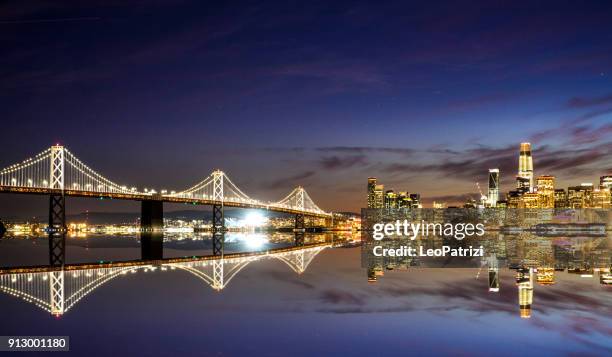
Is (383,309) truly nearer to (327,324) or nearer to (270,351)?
(327,324)

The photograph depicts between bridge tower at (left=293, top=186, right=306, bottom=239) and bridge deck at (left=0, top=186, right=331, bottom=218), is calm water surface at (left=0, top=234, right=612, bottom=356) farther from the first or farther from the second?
bridge tower at (left=293, top=186, right=306, bottom=239)

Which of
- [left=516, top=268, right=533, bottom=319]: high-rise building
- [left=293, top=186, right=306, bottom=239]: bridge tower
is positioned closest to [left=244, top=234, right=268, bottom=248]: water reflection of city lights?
[left=516, top=268, right=533, bottom=319]: high-rise building

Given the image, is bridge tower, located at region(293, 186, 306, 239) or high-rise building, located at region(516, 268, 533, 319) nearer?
high-rise building, located at region(516, 268, 533, 319)

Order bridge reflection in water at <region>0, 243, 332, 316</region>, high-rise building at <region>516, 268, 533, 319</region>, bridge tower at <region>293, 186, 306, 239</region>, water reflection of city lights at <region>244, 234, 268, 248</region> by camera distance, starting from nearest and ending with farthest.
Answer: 1. high-rise building at <region>516, 268, 533, 319</region>
2. bridge reflection in water at <region>0, 243, 332, 316</region>
3. water reflection of city lights at <region>244, 234, 268, 248</region>
4. bridge tower at <region>293, 186, 306, 239</region>

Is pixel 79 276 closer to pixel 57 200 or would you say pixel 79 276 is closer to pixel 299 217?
pixel 57 200

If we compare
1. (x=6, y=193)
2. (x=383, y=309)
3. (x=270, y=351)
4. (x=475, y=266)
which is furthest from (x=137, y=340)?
(x=6, y=193)

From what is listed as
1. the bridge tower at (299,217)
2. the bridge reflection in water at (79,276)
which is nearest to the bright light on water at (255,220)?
the bridge tower at (299,217)

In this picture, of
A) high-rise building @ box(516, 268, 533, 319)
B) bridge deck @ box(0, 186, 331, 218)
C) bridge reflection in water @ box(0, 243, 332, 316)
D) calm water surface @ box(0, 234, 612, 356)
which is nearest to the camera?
calm water surface @ box(0, 234, 612, 356)

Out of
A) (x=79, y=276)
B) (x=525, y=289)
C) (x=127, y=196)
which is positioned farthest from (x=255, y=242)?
(x=525, y=289)

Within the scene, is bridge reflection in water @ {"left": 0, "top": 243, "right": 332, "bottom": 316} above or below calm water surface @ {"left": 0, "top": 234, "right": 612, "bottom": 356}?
below

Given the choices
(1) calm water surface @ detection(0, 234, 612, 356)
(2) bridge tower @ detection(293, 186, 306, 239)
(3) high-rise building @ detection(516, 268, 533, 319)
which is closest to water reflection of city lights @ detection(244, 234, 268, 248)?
(3) high-rise building @ detection(516, 268, 533, 319)
